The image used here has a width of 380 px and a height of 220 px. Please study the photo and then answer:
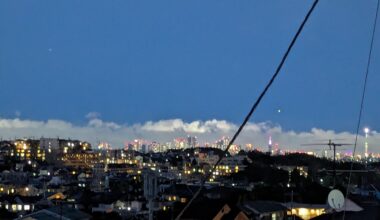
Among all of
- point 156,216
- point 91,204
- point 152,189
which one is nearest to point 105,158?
point 91,204

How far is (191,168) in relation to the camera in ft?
176

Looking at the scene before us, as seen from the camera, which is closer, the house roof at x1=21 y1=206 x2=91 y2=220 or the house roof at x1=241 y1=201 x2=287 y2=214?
the house roof at x1=21 y1=206 x2=91 y2=220

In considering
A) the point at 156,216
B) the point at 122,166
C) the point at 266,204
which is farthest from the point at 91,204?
the point at 122,166

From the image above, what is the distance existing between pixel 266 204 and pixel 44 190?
1631cm

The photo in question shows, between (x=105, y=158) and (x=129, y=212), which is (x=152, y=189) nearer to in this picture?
(x=129, y=212)

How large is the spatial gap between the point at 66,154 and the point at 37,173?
66.7 ft

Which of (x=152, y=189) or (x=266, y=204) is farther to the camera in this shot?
(x=266, y=204)

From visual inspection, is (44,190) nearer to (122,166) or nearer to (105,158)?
(122,166)

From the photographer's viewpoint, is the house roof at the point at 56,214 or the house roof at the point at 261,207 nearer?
the house roof at the point at 56,214

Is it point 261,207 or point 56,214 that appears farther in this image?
point 261,207

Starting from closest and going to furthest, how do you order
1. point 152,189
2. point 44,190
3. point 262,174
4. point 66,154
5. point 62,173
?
point 152,189
point 44,190
point 262,174
point 62,173
point 66,154

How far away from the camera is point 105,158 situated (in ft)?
217

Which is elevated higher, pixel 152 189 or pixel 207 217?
pixel 152 189

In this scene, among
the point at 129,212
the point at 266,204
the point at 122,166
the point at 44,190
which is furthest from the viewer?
the point at 122,166
